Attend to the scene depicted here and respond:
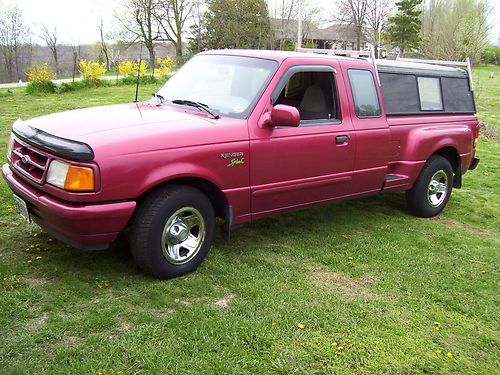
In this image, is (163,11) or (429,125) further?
(163,11)

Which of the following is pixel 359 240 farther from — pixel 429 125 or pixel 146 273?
pixel 146 273

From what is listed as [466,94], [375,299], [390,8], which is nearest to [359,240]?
[375,299]

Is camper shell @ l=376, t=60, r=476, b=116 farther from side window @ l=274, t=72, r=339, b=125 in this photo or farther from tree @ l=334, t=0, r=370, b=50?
tree @ l=334, t=0, r=370, b=50

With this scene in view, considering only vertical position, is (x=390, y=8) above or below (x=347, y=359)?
above

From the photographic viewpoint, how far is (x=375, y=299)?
3.98 meters

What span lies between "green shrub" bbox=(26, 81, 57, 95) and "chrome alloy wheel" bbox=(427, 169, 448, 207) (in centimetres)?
1503

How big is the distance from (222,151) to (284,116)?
0.61 metres

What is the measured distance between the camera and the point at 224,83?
4688 millimetres

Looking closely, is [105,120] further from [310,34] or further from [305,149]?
[310,34]

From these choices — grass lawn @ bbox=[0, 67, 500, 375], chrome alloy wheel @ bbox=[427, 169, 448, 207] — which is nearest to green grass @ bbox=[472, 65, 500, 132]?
chrome alloy wheel @ bbox=[427, 169, 448, 207]

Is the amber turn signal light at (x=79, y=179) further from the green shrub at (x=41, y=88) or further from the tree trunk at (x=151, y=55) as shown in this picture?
the tree trunk at (x=151, y=55)

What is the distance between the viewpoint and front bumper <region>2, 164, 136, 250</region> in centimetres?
345

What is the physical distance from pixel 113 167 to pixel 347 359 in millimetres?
2005

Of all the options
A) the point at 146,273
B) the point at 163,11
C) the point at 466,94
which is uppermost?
the point at 163,11
